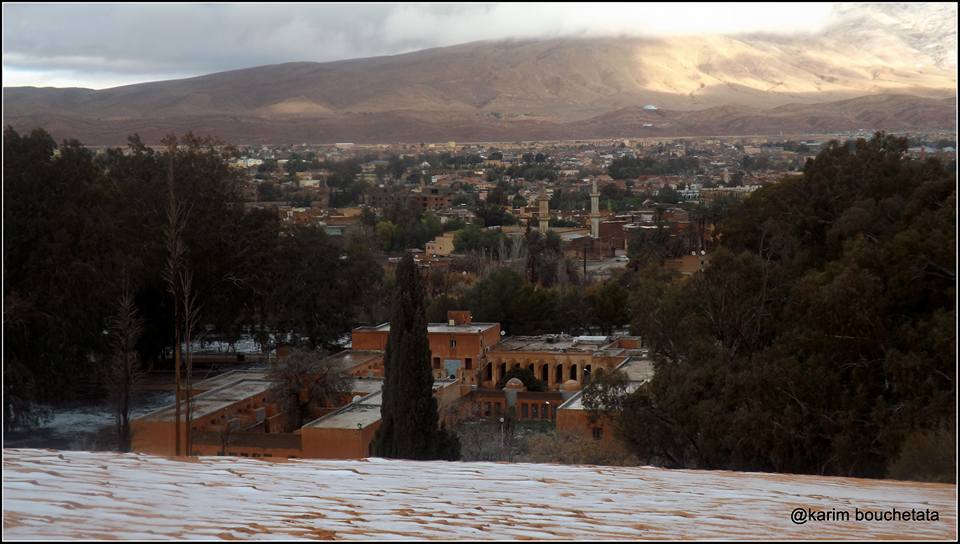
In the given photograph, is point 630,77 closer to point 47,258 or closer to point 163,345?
point 163,345

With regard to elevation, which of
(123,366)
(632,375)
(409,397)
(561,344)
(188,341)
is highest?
(188,341)

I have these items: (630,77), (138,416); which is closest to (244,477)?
(138,416)

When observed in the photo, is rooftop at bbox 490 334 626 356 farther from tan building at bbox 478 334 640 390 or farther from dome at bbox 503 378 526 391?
dome at bbox 503 378 526 391

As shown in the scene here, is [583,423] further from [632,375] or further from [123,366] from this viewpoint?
[123,366]

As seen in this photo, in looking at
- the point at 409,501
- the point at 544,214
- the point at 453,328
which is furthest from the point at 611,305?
the point at 409,501

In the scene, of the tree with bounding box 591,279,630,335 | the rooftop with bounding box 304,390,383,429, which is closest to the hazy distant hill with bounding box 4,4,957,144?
the tree with bounding box 591,279,630,335

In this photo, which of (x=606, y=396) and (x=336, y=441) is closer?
(x=606, y=396)

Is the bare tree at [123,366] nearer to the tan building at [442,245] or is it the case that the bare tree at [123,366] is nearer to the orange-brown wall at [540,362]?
the orange-brown wall at [540,362]
